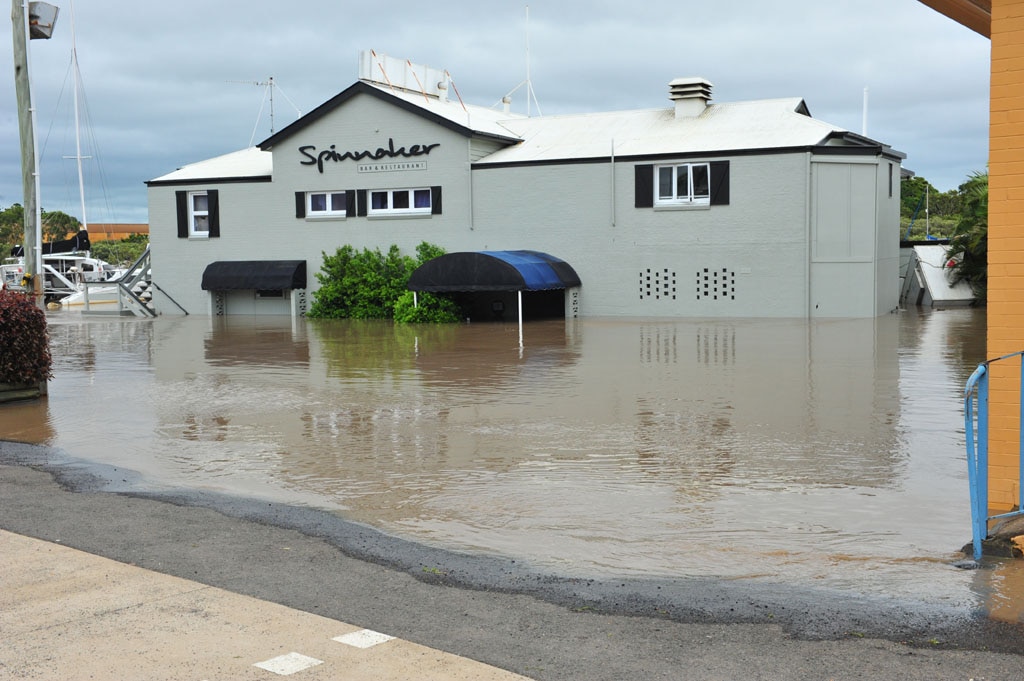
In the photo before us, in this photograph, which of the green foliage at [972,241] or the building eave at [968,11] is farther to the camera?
the green foliage at [972,241]

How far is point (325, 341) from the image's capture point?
24.0 m

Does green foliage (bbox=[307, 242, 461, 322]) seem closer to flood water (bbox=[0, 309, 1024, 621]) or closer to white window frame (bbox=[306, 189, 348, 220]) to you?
white window frame (bbox=[306, 189, 348, 220])

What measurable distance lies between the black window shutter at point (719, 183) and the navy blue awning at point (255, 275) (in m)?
13.7

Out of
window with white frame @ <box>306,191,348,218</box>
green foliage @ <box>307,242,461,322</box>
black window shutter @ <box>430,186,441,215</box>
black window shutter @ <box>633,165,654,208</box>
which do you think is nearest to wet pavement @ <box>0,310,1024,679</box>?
black window shutter @ <box>633,165,654,208</box>

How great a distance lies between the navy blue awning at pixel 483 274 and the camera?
1076 inches

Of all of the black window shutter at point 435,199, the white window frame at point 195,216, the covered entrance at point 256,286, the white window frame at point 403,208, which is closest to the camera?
the black window shutter at point 435,199

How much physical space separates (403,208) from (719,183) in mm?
10150

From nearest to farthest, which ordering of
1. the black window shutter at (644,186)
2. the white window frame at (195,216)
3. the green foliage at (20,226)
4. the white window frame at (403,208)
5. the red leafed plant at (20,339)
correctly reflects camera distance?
1. the red leafed plant at (20,339)
2. the black window shutter at (644,186)
3. the white window frame at (403,208)
4. the white window frame at (195,216)
5. the green foliage at (20,226)

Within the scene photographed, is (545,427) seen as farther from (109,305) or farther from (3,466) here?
(109,305)

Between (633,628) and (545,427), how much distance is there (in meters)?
6.40

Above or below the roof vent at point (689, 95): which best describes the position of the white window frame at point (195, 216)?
below

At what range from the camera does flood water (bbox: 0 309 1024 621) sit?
22.6ft

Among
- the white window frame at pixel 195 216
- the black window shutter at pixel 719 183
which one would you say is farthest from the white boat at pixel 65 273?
the black window shutter at pixel 719 183

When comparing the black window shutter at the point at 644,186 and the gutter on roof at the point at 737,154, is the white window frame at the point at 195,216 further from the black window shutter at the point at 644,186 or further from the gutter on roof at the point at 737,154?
the black window shutter at the point at 644,186
